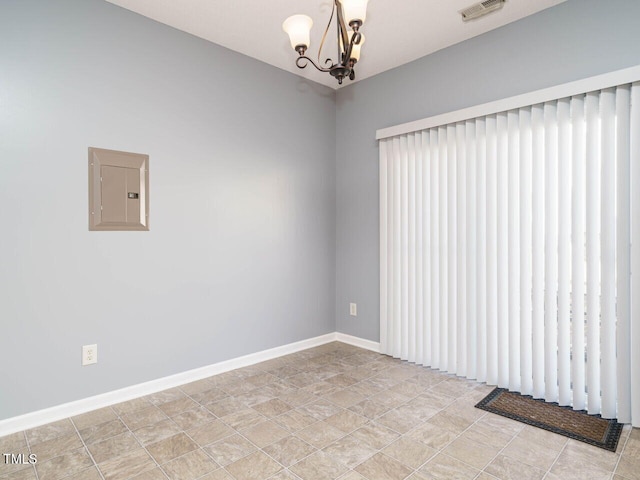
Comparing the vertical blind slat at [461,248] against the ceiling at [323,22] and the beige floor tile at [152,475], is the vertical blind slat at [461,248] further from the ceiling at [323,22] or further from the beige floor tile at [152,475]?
the beige floor tile at [152,475]

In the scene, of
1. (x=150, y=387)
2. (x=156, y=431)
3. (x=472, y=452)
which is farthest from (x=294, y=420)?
(x=150, y=387)

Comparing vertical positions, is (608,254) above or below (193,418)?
above

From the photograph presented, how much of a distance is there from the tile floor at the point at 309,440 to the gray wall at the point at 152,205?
377 mm

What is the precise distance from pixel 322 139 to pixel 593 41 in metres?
2.33

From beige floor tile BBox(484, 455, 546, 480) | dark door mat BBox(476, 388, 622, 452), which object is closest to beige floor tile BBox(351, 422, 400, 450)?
beige floor tile BBox(484, 455, 546, 480)

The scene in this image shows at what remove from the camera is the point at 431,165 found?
3.23 meters

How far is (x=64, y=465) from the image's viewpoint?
1916 mm

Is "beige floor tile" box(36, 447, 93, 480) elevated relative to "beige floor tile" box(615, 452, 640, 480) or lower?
lower

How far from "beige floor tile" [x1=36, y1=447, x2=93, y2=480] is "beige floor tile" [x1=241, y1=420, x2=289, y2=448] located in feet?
2.63

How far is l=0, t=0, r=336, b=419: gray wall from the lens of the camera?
7.51 ft

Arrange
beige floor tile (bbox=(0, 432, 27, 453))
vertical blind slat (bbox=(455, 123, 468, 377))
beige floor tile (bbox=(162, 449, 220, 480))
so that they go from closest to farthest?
beige floor tile (bbox=(162, 449, 220, 480)) < beige floor tile (bbox=(0, 432, 27, 453)) < vertical blind slat (bbox=(455, 123, 468, 377))

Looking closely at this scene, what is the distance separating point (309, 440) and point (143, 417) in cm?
108

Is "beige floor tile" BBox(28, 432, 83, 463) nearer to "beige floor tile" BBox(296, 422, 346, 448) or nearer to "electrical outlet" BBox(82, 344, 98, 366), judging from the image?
"electrical outlet" BBox(82, 344, 98, 366)

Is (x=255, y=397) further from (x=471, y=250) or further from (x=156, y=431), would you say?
(x=471, y=250)
